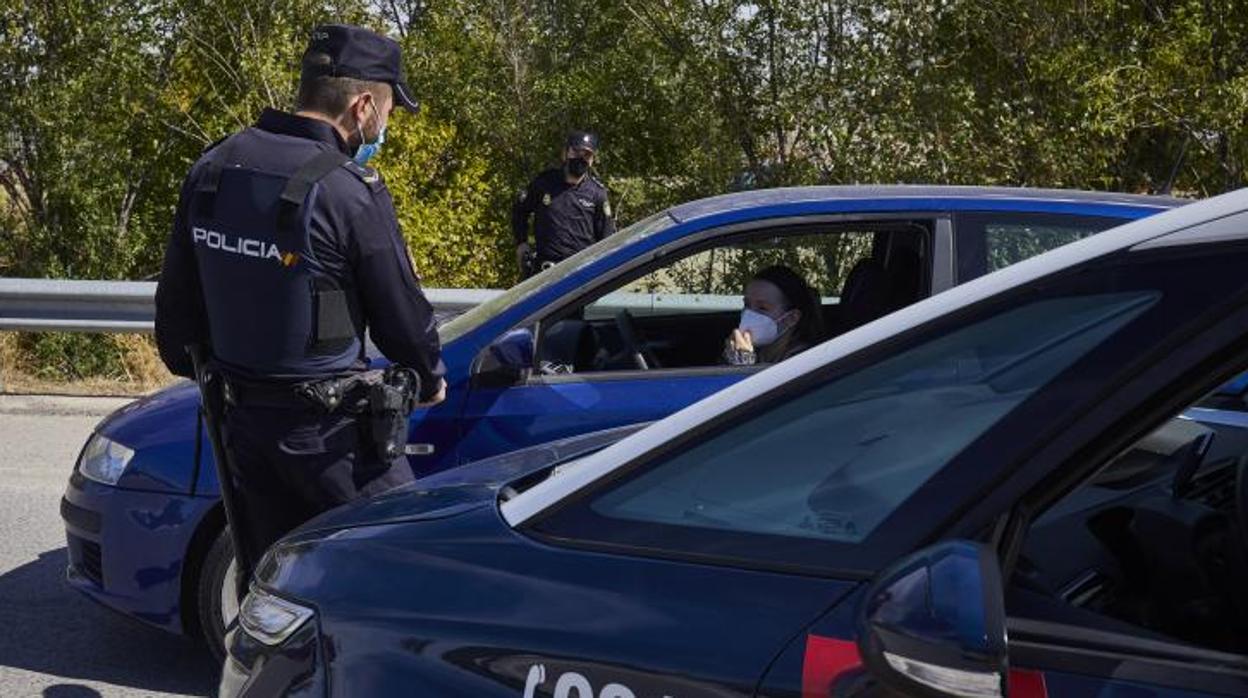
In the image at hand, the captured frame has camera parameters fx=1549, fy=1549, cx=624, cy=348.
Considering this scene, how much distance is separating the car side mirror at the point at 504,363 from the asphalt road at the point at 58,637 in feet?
4.31

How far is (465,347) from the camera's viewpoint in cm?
468

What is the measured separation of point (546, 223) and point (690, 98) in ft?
7.08

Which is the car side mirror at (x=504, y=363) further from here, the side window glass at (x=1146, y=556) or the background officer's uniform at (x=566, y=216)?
the background officer's uniform at (x=566, y=216)

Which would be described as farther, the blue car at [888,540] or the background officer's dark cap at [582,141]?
the background officer's dark cap at [582,141]

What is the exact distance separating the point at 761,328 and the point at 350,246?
186 centimetres

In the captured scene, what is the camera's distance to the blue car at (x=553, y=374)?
15.1ft

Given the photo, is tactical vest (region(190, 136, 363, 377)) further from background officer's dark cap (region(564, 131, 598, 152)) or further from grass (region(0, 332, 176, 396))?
background officer's dark cap (region(564, 131, 598, 152))

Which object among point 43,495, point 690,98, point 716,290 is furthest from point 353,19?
point 716,290

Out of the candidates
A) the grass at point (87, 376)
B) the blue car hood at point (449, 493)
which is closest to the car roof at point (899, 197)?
the blue car hood at point (449, 493)

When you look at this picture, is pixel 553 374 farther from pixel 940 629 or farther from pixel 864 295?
pixel 940 629

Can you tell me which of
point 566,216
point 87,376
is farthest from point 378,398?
point 87,376

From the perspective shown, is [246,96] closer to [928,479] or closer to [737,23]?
[737,23]

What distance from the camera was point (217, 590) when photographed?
4.64 metres

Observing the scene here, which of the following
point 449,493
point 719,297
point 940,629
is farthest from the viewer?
point 719,297
